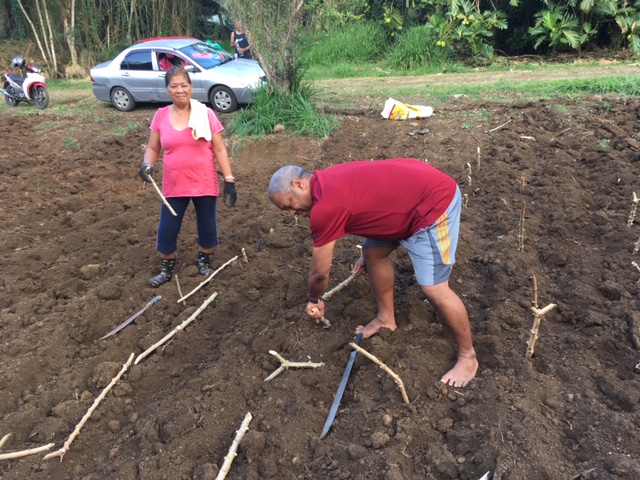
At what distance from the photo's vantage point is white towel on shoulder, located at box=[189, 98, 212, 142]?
4344 mm

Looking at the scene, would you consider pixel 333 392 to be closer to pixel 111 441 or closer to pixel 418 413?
pixel 418 413

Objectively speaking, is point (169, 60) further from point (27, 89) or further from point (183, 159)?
point (183, 159)

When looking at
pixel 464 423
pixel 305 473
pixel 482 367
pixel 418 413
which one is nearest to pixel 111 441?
pixel 305 473

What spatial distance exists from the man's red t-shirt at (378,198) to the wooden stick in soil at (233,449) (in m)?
1.04

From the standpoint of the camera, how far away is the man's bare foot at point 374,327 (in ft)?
11.8

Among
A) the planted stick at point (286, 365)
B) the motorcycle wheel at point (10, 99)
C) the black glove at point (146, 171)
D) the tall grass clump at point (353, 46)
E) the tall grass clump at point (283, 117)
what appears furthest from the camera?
the tall grass clump at point (353, 46)

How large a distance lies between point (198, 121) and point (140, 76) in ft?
26.8

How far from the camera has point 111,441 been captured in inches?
123

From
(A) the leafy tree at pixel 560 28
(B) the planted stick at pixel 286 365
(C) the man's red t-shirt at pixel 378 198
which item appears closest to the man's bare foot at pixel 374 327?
(B) the planted stick at pixel 286 365

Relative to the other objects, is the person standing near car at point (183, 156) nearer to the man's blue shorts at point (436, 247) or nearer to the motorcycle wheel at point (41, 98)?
the man's blue shorts at point (436, 247)

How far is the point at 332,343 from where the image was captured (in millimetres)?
3576

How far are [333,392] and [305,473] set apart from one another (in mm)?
609

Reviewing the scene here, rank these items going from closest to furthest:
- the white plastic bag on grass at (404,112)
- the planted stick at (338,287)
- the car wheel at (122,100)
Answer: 1. the planted stick at (338,287)
2. the white plastic bag on grass at (404,112)
3. the car wheel at (122,100)

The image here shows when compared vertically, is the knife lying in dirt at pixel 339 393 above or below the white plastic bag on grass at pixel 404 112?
below
